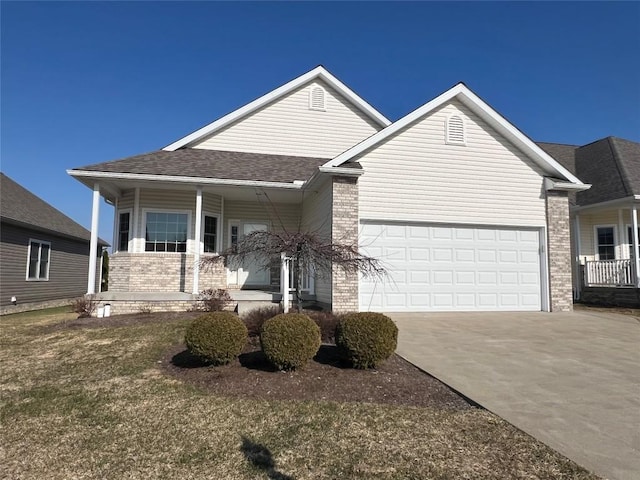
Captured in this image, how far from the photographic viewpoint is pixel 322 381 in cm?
554

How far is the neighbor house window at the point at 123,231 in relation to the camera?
13.9 m

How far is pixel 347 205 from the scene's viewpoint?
11.3 meters

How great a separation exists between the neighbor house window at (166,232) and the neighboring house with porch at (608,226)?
584 inches

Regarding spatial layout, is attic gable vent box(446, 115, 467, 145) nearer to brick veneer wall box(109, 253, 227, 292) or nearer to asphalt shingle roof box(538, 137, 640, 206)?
asphalt shingle roof box(538, 137, 640, 206)

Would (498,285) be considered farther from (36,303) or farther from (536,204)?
(36,303)

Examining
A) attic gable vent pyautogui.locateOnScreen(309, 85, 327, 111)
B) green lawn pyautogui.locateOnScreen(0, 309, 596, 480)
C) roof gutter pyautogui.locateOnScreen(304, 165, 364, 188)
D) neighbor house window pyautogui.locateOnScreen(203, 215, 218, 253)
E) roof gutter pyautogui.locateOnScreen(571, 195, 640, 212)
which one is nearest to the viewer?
green lawn pyautogui.locateOnScreen(0, 309, 596, 480)

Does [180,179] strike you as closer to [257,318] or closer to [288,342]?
[257,318]

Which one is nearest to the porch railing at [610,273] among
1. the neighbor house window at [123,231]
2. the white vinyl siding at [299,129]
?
the white vinyl siding at [299,129]

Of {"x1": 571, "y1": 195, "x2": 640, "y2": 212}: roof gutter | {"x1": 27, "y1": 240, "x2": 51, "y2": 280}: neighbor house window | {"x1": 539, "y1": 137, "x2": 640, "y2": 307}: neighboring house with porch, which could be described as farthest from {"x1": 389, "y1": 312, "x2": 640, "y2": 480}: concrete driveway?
{"x1": 27, "y1": 240, "x2": 51, "y2": 280}: neighbor house window

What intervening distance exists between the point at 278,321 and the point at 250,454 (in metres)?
2.42

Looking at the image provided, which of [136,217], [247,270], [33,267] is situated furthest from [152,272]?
[33,267]

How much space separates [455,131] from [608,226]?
968cm

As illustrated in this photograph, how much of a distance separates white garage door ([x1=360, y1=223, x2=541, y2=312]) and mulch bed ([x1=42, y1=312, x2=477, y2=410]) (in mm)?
4974

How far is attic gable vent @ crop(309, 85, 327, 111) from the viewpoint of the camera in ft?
55.5
